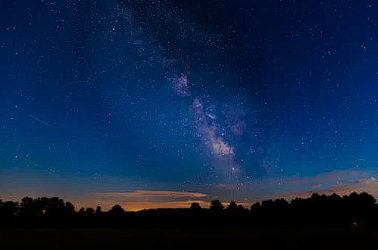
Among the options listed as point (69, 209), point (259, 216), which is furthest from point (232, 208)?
point (69, 209)

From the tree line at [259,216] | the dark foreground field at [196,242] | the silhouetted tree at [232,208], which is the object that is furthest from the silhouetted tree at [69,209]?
the dark foreground field at [196,242]

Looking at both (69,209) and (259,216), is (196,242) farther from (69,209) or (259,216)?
(69,209)

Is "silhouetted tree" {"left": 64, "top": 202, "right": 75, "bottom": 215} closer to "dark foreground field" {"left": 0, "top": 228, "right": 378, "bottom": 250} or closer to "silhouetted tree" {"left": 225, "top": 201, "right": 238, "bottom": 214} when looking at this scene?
"silhouetted tree" {"left": 225, "top": 201, "right": 238, "bottom": 214}

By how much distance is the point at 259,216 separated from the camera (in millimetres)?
92812

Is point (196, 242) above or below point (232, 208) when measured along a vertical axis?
below

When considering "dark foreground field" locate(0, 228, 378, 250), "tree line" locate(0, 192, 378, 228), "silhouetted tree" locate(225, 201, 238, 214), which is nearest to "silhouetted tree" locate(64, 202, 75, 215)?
"tree line" locate(0, 192, 378, 228)

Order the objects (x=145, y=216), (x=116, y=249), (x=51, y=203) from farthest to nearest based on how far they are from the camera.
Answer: (x=51, y=203) → (x=145, y=216) → (x=116, y=249)

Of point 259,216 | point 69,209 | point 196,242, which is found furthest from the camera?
point 69,209

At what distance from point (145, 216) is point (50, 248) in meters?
69.1

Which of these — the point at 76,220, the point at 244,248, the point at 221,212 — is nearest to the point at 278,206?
the point at 221,212

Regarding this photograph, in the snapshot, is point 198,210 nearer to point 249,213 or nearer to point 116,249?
point 249,213

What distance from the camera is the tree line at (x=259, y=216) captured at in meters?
90.9

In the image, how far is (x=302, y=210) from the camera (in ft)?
312

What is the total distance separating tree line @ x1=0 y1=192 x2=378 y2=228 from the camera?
9088cm
